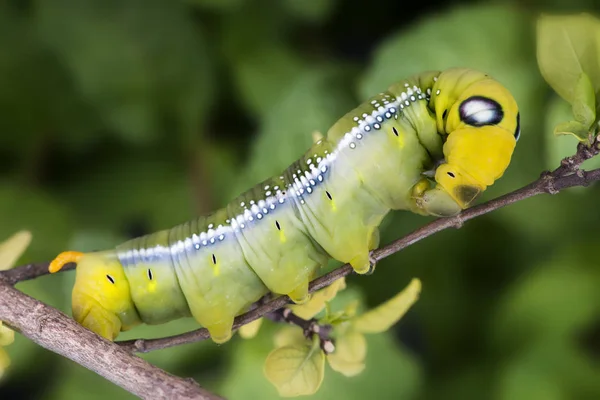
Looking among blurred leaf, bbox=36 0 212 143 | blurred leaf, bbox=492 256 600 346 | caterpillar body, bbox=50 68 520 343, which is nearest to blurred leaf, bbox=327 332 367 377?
caterpillar body, bbox=50 68 520 343

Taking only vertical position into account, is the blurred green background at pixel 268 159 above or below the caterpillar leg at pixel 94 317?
above

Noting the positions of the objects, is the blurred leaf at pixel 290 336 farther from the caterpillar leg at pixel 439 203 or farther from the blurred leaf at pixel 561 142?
the blurred leaf at pixel 561 142

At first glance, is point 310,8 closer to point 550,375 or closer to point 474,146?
point 474,146

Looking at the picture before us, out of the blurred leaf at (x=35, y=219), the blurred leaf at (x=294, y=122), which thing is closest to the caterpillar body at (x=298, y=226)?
the blurred leaf at (x=294, y=122)

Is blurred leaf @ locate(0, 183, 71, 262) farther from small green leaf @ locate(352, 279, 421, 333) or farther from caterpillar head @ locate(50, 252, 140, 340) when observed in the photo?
small green leaf @ locate(352, 279, 421, 333)

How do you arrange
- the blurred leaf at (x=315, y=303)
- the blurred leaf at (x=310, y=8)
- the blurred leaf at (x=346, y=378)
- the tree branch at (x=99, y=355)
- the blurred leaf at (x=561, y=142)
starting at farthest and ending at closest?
1. the blurred leaf at (x=310, y=8)
2. the blurred leaf at (x=346, y=378)
3. the blurred leaf at (x=561, y=142)
4. the blurred leaf at (x=315, y=303)
5. the tree branch at (x=99, y=355)

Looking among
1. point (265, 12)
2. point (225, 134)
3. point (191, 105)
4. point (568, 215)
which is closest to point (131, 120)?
point (191, 105)

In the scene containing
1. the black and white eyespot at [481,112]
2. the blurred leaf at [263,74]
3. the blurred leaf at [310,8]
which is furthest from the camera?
the blurred leaf at [263,74]
